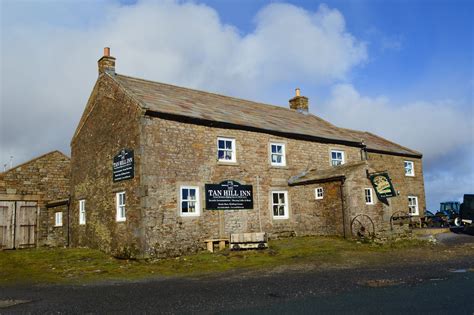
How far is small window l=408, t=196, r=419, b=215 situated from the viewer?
29438mm

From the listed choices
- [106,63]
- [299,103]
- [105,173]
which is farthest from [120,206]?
[299,103]

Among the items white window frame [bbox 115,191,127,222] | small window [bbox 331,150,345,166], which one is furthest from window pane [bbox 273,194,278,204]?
white window frame [bbox 115,191,127,222]

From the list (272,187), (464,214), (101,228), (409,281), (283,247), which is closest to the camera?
(409,281)

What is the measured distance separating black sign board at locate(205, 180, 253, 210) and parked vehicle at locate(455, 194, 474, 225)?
12.2m

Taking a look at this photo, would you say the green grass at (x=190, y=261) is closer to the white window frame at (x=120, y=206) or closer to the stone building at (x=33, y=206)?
the white window frame at (x=120, y=206)

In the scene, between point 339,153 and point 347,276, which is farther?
point 339,153

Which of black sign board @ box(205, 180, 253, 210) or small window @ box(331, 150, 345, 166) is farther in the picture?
small window @ box(331, 150, 345, 166)

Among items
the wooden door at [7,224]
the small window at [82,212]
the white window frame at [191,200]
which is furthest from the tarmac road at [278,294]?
the wooden door at [7,224]

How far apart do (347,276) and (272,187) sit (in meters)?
10.0

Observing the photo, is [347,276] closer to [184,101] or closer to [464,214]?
[184,101]

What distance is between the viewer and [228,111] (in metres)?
21.7

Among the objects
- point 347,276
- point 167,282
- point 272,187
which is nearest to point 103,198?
point 272,187

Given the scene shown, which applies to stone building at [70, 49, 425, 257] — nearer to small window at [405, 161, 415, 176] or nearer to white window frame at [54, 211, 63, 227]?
white window frame at [54, 211, 63, 227]

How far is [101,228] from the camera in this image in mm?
19469
